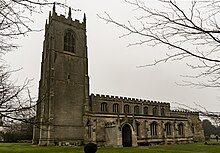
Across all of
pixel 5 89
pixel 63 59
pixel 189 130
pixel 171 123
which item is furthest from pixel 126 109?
pixel 5 89

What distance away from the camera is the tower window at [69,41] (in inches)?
1596

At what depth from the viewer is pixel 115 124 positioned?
1246 inches

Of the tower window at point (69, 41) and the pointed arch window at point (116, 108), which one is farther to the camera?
the pointed arch window at point (116, 108)

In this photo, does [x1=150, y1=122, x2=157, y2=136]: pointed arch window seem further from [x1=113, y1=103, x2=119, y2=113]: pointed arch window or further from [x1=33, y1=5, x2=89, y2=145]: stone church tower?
[x1=33, y1=5, x2=89, y2=145]: stone church tower

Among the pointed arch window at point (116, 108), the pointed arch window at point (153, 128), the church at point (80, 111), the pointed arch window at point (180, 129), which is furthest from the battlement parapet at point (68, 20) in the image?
the pointed arch window at point (180, 129)

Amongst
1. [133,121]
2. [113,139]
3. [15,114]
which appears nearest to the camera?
[15,114]

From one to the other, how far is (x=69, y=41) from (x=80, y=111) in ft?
42.4

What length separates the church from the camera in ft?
107

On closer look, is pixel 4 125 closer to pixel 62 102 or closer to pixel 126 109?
pixel 62 102

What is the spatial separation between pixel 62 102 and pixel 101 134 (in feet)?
26.5

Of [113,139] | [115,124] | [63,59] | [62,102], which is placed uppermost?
[63,59]

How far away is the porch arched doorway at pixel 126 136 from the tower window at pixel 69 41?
54.8 feet

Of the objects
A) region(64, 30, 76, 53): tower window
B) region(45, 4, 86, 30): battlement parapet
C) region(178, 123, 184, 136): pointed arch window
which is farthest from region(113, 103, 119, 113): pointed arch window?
region(45, 4, 86, 30): battlement parapet

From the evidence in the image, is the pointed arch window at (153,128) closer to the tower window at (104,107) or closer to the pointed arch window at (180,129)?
the pointed arch window at (180,129)
